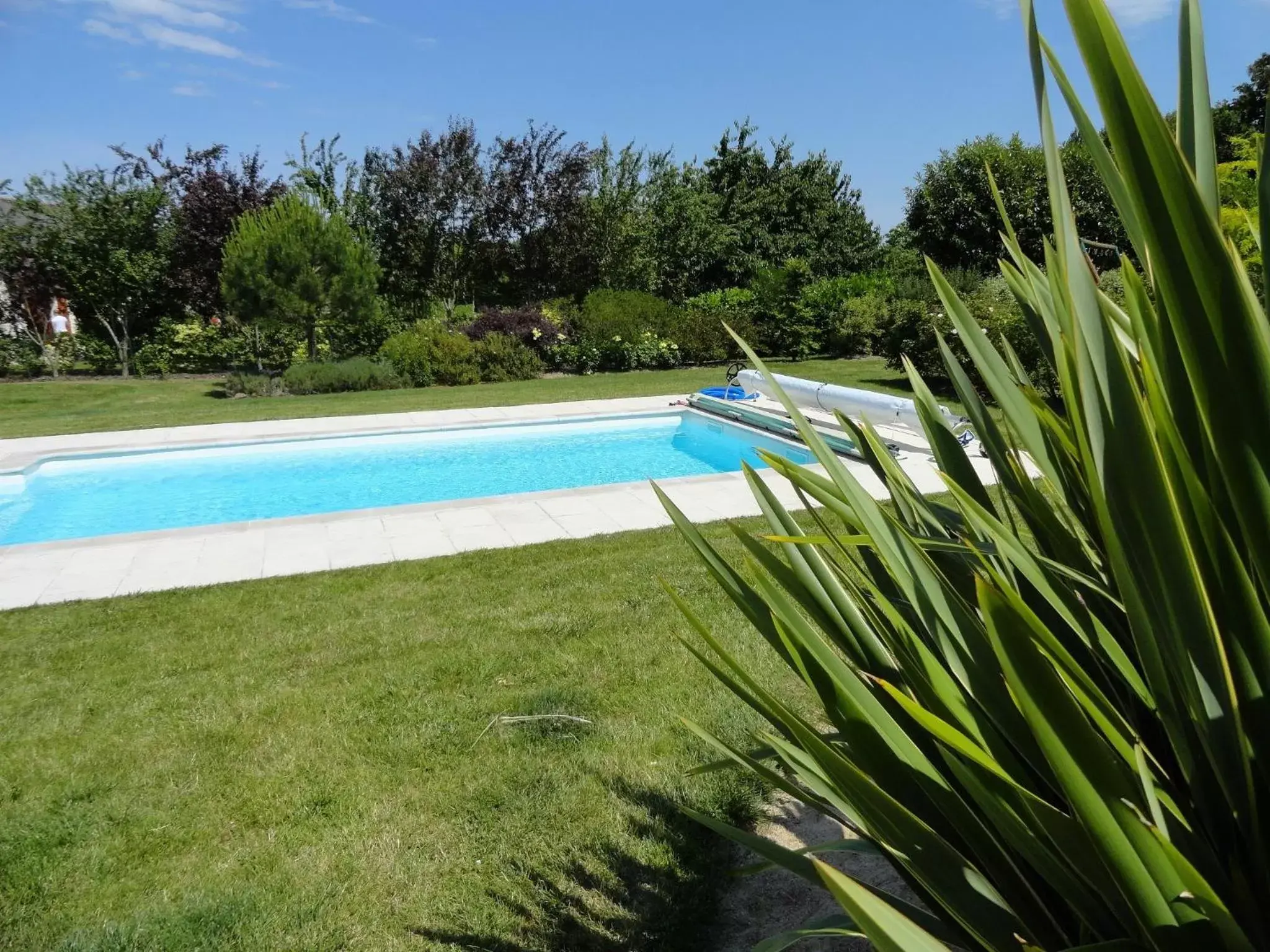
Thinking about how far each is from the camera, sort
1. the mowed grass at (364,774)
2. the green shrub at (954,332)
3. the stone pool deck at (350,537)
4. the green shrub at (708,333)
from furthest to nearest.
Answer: the green shrub at (708,333) < the green shrub at (954,332) < the stone pool deck at (350,537) < the mowed grass at (364,774)

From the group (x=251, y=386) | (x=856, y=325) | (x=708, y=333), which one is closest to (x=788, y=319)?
(x=856, y=325)

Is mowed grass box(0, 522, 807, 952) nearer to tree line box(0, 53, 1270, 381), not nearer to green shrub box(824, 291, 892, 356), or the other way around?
tree line box(0, 53, 1270, 381)

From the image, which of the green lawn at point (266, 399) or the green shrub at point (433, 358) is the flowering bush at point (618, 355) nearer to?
the green lawn at point (266, 399)

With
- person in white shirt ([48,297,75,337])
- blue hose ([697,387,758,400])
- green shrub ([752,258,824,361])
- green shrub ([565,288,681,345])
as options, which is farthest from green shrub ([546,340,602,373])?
person in white shirt ([48,297,75,337])

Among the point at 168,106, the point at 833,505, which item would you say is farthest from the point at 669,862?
the point at 168,106

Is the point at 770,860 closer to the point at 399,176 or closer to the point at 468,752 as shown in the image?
the point at 468,752

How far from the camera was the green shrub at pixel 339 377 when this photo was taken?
16078mm

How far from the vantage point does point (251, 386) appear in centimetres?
1577

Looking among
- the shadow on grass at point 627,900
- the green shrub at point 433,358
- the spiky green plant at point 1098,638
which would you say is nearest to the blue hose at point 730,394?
the green shrub at point 433,358

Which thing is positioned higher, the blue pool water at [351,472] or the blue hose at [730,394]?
the blue hose at [730,394]

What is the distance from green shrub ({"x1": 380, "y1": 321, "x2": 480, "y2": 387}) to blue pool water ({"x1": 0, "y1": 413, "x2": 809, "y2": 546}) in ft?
17.4

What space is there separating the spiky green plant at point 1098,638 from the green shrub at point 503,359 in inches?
662

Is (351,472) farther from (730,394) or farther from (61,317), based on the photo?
(61,317)

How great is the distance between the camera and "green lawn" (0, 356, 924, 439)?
41.9 feet
